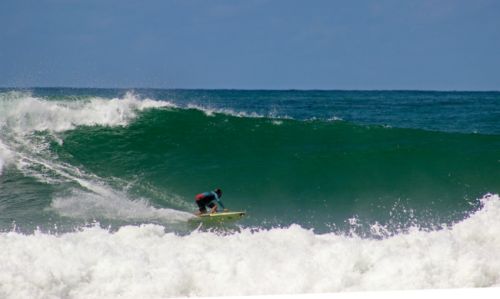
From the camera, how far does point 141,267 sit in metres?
4.47

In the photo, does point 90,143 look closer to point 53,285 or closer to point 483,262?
point 53,285

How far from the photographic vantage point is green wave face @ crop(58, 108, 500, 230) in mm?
7121

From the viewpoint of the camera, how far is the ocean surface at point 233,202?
4438 mm

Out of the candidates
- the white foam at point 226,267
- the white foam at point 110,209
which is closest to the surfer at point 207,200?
the white foam at point 110,209

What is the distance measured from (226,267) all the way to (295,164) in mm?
4105

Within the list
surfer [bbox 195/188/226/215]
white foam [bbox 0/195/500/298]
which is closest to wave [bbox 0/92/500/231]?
surfer [bbox 195/188/226/215]

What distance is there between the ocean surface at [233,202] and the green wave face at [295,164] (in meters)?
0.03

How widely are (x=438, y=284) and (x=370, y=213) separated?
93.6 inches

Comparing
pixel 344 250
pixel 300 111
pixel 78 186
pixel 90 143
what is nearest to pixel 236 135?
pixel 90 143

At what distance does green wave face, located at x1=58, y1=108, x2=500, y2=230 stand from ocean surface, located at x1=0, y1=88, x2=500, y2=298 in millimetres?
30

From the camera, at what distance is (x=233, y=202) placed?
730 cm

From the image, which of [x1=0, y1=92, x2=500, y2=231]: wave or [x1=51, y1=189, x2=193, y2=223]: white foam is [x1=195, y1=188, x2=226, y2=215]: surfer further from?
[x1=0, y1=92, x2=500, y2=231]: wave

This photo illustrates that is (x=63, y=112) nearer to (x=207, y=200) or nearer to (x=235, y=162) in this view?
(x=235, y=162)

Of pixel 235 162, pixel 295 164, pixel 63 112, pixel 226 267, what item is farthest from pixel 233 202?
pixel 63 112
